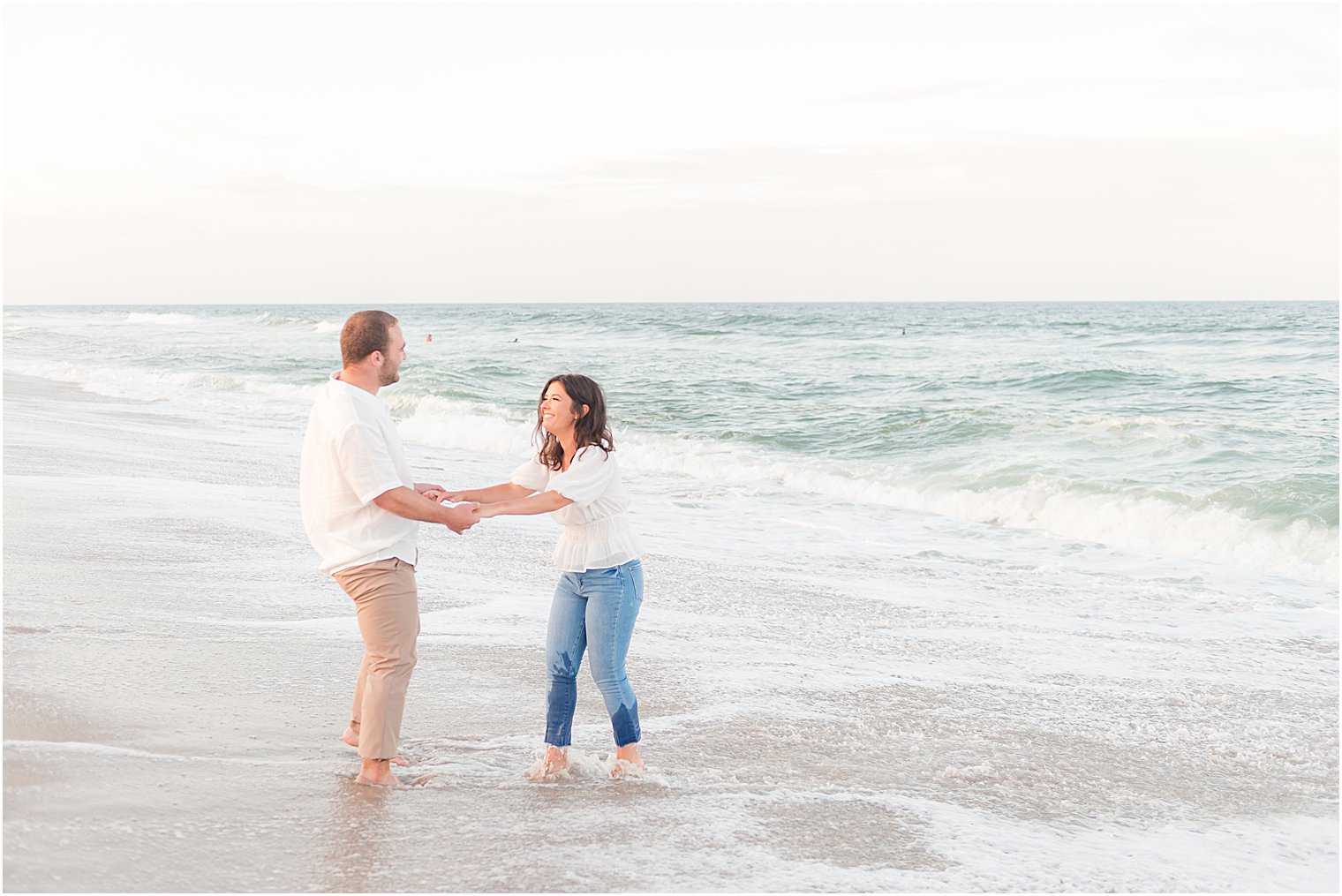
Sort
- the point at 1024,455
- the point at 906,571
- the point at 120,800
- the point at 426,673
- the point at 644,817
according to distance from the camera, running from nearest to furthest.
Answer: the point at 120,800 < the point at 644,817 < the point at 426,673 < the point at 906,571 < the point at 1024,455

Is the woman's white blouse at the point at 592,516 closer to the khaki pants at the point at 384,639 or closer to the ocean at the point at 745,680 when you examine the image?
the khaki pants at the point at 384,639

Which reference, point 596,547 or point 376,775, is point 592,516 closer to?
point 596,547

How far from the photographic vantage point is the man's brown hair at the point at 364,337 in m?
4.04

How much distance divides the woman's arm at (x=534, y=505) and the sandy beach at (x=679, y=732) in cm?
97

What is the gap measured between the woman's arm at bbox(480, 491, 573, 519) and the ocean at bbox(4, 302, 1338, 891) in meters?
0.97

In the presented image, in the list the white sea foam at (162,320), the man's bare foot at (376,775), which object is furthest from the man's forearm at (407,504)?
the white sea foam at (162,320)

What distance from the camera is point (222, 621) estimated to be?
19.4 feet

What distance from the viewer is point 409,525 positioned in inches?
163

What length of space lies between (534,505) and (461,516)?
0.26 metres

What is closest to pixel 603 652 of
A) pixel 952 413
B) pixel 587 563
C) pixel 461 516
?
pixel 587 563

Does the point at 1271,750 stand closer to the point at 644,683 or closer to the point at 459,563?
the point at 644,683

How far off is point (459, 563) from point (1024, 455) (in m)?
9.45

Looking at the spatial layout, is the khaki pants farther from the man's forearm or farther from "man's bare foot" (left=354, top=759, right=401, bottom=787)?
the man's forearm

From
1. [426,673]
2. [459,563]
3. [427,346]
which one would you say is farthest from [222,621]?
[427,346]
